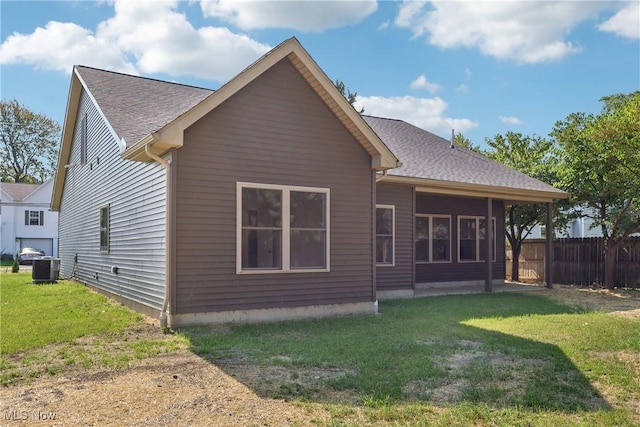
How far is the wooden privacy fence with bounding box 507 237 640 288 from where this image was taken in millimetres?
15508

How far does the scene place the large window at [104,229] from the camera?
475 inches

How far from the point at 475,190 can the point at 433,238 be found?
2178mm

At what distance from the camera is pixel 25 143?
46.7m

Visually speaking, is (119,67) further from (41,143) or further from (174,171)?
(41,143)

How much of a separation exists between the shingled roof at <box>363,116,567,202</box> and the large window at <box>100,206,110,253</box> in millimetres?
6873

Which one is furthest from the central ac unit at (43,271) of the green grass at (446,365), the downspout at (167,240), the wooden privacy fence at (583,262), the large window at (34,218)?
the large window at (34,218)

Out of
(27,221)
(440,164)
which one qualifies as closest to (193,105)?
(440,164)

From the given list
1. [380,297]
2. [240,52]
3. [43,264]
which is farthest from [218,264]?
[43,264]

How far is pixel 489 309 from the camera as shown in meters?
10.4

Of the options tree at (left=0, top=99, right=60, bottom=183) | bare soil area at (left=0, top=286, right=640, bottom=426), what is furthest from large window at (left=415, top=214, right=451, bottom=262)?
tree at (left=0, top=99, right=60, bottom=183)

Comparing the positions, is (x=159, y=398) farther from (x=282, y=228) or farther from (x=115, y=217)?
(x=115, y=217)

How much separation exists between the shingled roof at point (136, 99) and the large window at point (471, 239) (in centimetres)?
846

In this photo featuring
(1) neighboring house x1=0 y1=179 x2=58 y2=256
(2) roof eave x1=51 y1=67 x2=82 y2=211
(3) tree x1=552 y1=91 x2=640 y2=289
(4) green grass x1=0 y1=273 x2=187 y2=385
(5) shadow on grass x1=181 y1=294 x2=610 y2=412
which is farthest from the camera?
(1) neighboring house x1=0 y1=179 x2=58 y2=256

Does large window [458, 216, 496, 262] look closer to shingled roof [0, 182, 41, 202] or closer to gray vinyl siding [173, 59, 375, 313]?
gray vinyl siding [173, 59, 375, 313]
